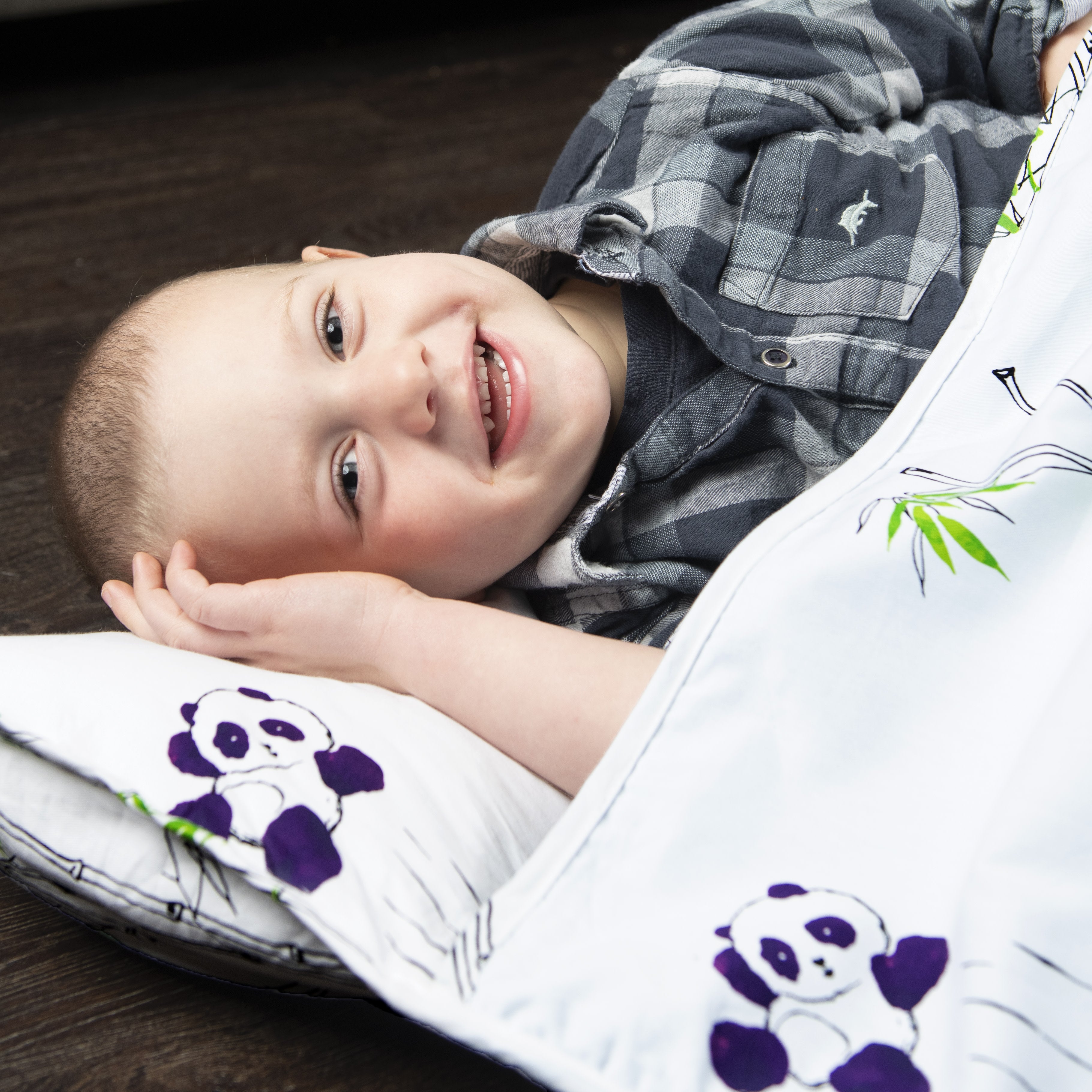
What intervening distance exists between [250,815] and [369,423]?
1.04 feet

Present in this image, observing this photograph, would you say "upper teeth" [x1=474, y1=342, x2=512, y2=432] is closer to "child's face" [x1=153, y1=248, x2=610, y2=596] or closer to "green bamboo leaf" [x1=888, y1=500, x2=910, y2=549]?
"child's face" [x1=153, y1=248, x2=610, y2=596]

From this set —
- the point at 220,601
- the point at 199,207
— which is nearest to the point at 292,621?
the point at 220,601

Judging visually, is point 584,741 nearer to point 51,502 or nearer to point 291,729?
point 291,729

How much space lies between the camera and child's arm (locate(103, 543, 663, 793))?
2.12 feet

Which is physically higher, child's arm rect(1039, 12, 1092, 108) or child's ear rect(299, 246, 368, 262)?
child's arm rect(1039, 12, 1092, 108)

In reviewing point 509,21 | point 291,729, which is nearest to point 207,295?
point 291,729

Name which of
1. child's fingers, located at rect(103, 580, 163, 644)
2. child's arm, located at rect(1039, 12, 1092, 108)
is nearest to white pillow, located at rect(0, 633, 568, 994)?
child's fingers, located at rect(103, 580, 163, 644)

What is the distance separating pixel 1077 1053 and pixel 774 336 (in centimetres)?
59

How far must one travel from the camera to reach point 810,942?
18.2 inches

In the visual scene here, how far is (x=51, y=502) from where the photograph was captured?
0.92 metres

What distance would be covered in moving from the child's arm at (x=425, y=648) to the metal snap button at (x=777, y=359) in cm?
29

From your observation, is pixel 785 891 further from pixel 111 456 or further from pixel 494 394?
pixel 111 456

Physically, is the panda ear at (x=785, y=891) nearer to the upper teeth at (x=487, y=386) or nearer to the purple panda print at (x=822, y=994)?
the purple panda print at (x=822, y=994)

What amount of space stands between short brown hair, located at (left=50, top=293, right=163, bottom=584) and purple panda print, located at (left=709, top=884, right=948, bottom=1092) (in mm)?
564
